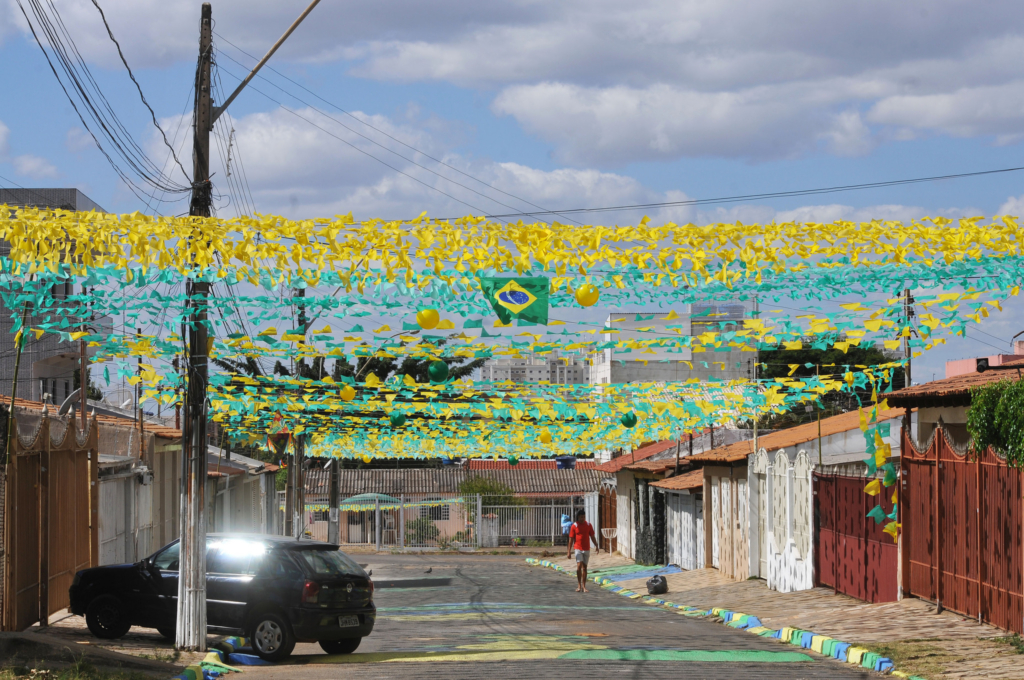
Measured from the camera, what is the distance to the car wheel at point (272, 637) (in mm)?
11953

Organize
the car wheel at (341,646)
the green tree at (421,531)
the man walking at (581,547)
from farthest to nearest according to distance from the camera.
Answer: the green tree at (421,531) → the man walking at (581,547) → the car wheel at (341,646)

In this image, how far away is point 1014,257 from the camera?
10.1m

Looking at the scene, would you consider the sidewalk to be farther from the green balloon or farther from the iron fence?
the iron fence

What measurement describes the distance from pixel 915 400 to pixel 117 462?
1265cm

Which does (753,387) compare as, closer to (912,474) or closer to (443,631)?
(912,474)

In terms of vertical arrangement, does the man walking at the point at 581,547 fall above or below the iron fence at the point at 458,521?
above

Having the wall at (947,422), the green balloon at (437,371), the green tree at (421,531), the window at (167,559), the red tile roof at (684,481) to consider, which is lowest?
the green tree at (421,531)

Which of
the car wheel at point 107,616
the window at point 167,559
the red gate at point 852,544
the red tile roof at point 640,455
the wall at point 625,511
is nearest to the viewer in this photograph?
the car wheel at point 107,616

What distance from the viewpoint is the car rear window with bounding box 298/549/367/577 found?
12414 mm

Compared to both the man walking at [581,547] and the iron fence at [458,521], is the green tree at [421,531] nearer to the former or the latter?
the iron fence at [458,521]

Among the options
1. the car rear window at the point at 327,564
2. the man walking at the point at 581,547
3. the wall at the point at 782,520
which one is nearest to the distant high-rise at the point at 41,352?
the car rear window at the point at 327,564

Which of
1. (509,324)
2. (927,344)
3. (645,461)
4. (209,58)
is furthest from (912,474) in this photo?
(645,461)

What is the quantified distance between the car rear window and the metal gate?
10.2 ft

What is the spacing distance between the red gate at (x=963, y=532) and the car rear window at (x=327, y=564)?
282 inches
